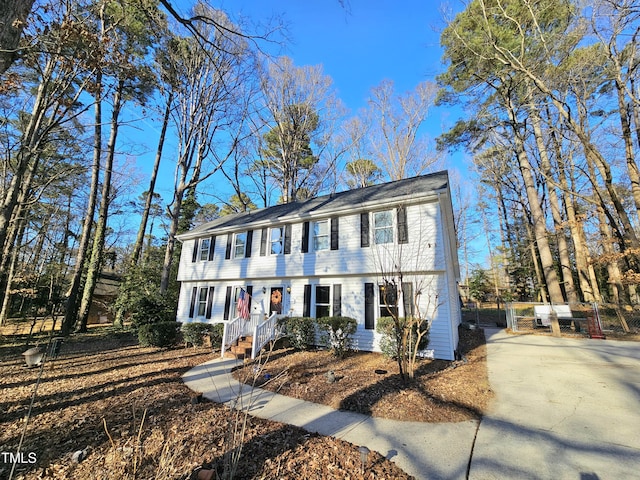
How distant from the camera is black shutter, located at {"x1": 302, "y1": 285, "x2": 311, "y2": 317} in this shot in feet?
34.2

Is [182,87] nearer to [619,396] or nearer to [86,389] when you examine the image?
[86,389]

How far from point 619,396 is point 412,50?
13.3m

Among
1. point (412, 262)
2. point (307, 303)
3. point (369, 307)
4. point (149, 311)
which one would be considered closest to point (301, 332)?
point (307, 303)

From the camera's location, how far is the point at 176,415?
440 cm

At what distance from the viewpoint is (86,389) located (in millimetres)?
5605

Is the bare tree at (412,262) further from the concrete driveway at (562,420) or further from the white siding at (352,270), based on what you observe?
the concrete driveway at (562,420)

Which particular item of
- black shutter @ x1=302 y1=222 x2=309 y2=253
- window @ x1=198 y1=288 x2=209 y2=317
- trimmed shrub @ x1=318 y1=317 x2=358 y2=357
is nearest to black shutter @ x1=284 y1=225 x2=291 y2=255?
black shutter @ x1=302 y1=222 x2=309 y2=253

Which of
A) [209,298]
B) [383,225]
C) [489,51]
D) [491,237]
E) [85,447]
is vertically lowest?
[85,447]

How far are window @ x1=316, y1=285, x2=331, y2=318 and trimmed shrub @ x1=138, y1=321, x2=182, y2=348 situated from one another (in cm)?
550

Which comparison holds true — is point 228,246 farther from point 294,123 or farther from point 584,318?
point 584,318

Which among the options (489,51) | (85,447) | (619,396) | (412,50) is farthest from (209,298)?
(489,51)

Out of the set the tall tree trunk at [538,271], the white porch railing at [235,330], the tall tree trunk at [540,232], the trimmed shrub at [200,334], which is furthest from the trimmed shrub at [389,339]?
the tall tree trunk at [538,271]

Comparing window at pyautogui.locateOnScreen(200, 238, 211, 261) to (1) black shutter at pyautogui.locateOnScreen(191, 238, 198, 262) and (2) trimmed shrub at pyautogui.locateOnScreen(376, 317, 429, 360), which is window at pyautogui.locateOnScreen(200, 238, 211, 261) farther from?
(2) trimmed shrub at pyautogui.locateOnScreen(376, 317, 429, 360)

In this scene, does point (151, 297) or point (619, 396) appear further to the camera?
point (151, 297)
